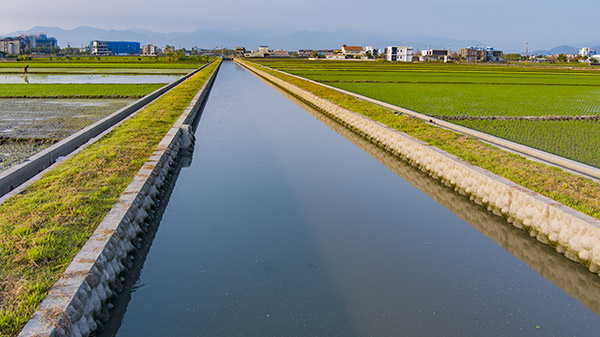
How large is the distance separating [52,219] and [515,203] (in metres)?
6.88

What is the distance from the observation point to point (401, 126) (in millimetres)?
13695

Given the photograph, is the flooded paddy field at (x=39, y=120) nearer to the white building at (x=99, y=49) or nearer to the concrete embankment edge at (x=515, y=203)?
the concrete embankment edge at (x=515, y=203)

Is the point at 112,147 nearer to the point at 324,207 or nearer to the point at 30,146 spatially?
the point at 30,146

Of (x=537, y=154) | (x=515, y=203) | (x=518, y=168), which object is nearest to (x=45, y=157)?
(x=515, y=203)

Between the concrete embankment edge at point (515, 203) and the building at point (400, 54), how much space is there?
451 ft

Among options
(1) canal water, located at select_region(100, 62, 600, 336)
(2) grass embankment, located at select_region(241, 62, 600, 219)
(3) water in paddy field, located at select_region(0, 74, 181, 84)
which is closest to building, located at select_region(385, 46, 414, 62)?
(3) water in paddy field, located at select_region(0, 74, 181, 84)

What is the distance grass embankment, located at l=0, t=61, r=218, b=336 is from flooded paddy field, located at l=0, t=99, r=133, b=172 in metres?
2.47

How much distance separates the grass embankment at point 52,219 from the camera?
3.88m

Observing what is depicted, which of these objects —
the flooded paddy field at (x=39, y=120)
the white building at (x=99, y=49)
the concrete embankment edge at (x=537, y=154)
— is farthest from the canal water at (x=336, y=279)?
the white building at (x=99, y=49)

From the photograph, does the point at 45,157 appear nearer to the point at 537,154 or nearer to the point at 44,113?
the point at 44,113

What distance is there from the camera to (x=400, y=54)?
142750 mm

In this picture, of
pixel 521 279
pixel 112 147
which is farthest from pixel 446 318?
pixel 112 147

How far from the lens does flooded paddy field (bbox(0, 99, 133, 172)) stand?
11.0 meters

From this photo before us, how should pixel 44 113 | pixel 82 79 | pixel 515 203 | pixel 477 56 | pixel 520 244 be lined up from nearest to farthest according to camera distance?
pixel 520 244 < pixel 515 203 < pixel 44 113 < pixel 82 79 < pixel 477 56
